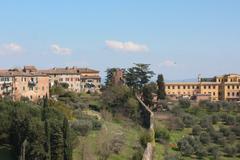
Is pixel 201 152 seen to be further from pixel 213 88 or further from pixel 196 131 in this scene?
pixel 213 88

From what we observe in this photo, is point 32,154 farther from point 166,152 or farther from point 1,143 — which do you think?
point 166,152

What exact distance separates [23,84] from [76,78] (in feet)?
50.3

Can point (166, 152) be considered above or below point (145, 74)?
below

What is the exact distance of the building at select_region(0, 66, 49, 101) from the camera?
74812 millimetres

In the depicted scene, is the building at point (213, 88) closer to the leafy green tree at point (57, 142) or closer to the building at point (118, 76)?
the building at point (118, 76)

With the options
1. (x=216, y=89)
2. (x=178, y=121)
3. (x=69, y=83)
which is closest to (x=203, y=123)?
(x=178, y=121)

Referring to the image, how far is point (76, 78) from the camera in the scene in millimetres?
90438

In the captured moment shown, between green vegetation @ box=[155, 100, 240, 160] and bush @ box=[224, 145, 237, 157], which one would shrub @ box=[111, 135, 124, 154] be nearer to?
green vegetation @ box=[155, 100, 240, 160]

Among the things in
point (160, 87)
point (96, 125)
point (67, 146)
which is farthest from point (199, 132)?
point (67, 146)

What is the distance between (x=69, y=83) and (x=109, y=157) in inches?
1893

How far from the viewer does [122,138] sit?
156ft

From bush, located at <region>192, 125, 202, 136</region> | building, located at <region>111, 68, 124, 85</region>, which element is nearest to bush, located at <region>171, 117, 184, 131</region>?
bush, located at <region>192, 125, 202, 136</region>

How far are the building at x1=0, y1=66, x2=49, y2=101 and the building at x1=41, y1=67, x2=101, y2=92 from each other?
579cm

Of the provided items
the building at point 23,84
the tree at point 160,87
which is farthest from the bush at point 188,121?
the building at point 23,84
